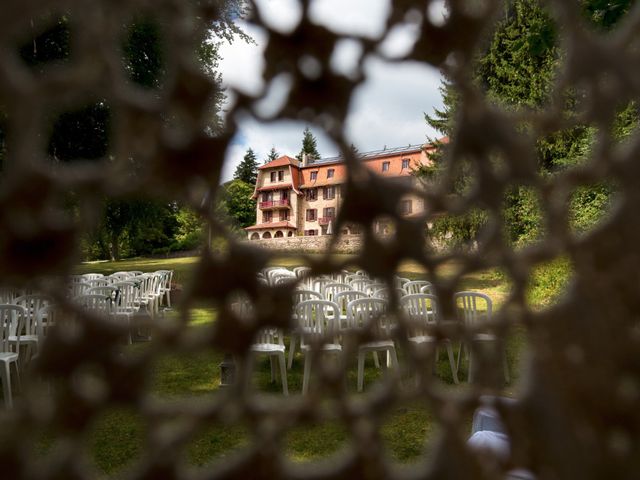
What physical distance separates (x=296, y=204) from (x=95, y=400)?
4189 cm

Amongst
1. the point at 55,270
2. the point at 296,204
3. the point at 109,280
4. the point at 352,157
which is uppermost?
the point at 296,204

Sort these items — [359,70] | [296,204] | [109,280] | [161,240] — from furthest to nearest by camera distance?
[296,204], [161,240], [109,280], [359,70]

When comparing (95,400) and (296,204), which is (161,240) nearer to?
(296,204)

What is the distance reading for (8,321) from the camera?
612 centimetres

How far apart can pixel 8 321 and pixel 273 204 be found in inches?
1604

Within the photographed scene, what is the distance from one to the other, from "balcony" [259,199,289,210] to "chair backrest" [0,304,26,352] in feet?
128

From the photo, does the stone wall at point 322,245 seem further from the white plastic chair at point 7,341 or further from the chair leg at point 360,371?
the white plastic chair at point 7,341

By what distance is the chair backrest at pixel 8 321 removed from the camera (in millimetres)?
5801

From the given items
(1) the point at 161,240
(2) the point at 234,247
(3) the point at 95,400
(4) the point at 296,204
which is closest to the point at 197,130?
(2) the point at 234,247

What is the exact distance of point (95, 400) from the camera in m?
0.37

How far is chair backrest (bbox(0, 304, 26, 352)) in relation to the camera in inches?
228

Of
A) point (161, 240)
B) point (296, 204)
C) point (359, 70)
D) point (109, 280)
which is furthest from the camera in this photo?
point (296, 204)

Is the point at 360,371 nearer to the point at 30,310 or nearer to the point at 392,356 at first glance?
the point at 392,356

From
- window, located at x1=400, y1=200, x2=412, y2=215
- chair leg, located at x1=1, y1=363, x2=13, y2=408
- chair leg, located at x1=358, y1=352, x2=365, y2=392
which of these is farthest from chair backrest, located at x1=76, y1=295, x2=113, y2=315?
window, located at x1=400, y1=200, x2=412, y2=215
